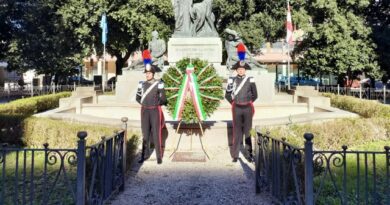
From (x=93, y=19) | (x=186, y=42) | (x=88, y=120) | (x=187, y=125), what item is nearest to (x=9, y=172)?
(x=88, y=120)

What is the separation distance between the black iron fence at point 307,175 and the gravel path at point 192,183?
18.4 inches

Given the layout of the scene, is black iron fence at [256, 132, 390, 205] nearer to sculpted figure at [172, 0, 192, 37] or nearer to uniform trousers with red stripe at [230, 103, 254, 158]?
uniform trousers with red stripe at [230, 103, 254, 158]

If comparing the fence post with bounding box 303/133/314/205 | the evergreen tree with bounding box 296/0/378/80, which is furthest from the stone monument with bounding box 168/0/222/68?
the fence post with bounding box 303/133/314/205

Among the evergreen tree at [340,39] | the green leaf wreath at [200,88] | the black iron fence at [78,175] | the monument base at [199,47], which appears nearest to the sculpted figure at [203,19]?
the monument base at [199,47]

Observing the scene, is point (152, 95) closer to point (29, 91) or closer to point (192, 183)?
point (192, 183)

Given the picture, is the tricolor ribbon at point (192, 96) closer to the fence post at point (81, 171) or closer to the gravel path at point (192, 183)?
the gravel path at point (192, 183)

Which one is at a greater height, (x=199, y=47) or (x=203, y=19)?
(x=203, y=19)

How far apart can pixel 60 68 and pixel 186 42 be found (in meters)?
15.9

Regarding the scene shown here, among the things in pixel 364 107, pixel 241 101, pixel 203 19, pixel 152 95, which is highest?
pixel 203 19

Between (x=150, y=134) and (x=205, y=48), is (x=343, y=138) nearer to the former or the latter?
(x=150, y=134)

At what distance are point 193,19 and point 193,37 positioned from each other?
0.87m

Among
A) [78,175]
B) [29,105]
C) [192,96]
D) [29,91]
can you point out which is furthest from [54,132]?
[29,91]

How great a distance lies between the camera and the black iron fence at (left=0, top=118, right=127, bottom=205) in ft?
14.3

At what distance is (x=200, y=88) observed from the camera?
9.38m
